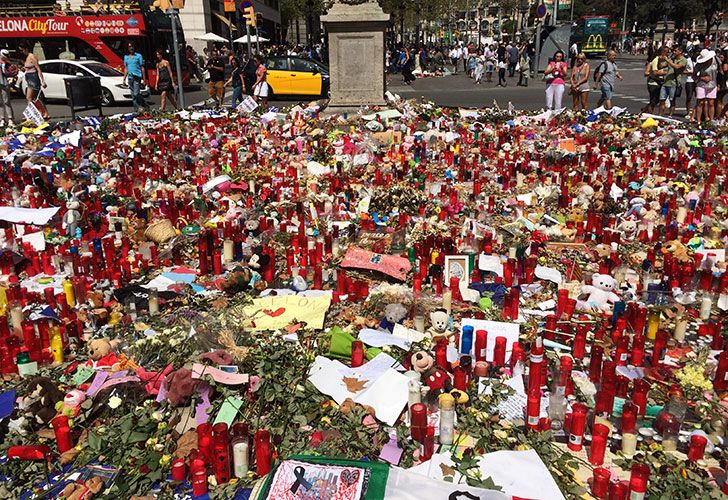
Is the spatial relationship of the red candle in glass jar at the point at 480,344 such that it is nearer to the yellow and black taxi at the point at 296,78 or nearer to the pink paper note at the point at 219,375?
the pink paper note at the point at 219,375

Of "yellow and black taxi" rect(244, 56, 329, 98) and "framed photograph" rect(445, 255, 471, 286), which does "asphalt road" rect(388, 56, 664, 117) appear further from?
"framed photograph" rect(445, 255, 471, 286)

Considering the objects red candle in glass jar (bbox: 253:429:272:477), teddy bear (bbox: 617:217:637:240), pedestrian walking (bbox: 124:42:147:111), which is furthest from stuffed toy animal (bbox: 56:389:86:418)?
pedestrian walking (bbox: 124:42:147:111)

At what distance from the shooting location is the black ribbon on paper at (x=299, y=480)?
8.66 ft

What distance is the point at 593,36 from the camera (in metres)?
45.1

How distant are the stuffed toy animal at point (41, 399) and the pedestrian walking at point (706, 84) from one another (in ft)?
43.2

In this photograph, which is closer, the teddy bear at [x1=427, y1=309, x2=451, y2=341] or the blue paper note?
the blue paper note

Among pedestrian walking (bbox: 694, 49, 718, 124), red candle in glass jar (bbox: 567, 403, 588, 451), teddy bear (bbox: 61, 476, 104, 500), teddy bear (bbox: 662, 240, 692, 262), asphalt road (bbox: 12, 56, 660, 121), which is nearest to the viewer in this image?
teddy bear (bbox: 61, 476, 104, 500)

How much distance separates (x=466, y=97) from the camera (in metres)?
20.1

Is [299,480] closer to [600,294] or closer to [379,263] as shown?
[379,263]

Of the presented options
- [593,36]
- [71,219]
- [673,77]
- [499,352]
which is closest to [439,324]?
[499,352]

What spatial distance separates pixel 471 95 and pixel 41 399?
19.1 meters

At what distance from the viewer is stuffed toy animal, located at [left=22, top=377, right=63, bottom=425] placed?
3428mm

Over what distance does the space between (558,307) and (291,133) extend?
27.4 ft

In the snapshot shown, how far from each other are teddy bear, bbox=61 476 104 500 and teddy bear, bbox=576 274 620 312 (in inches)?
140
